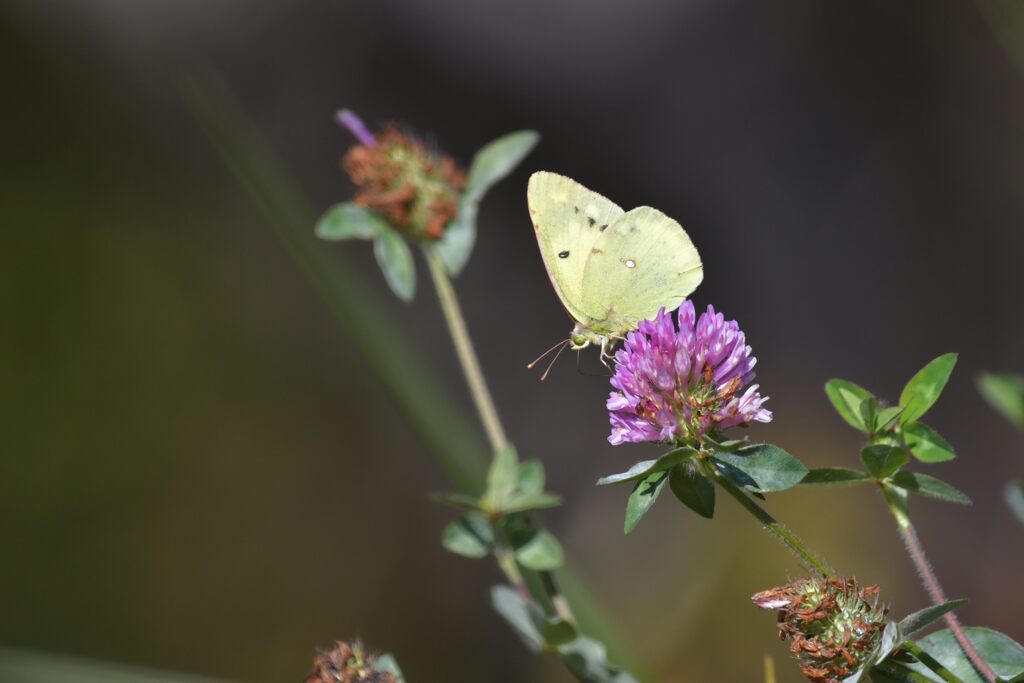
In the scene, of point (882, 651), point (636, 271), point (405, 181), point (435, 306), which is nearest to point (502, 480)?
point (636, 271)

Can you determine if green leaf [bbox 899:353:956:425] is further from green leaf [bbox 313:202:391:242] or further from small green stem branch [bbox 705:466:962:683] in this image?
green leaf [bbox 313:202:391:242]

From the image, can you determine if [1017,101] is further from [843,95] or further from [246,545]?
[246,545]

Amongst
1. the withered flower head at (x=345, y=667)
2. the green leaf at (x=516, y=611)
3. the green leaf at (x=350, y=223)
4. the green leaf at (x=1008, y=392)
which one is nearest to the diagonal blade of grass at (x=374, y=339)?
the green leaf at (x=350, y=223)

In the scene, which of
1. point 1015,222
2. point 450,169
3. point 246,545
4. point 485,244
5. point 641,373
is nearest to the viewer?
point 641,373

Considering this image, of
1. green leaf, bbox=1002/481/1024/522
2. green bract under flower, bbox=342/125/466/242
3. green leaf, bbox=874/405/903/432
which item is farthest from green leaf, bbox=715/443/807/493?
green bract under flower, bbox=342/125/466/242

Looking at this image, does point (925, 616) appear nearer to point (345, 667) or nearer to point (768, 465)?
point (768, 465)

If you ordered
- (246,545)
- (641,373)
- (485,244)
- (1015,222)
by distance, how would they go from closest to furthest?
(641,373) → (246,545) → (1015,222) → (485,244)

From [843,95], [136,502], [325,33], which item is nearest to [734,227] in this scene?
[843,95]
